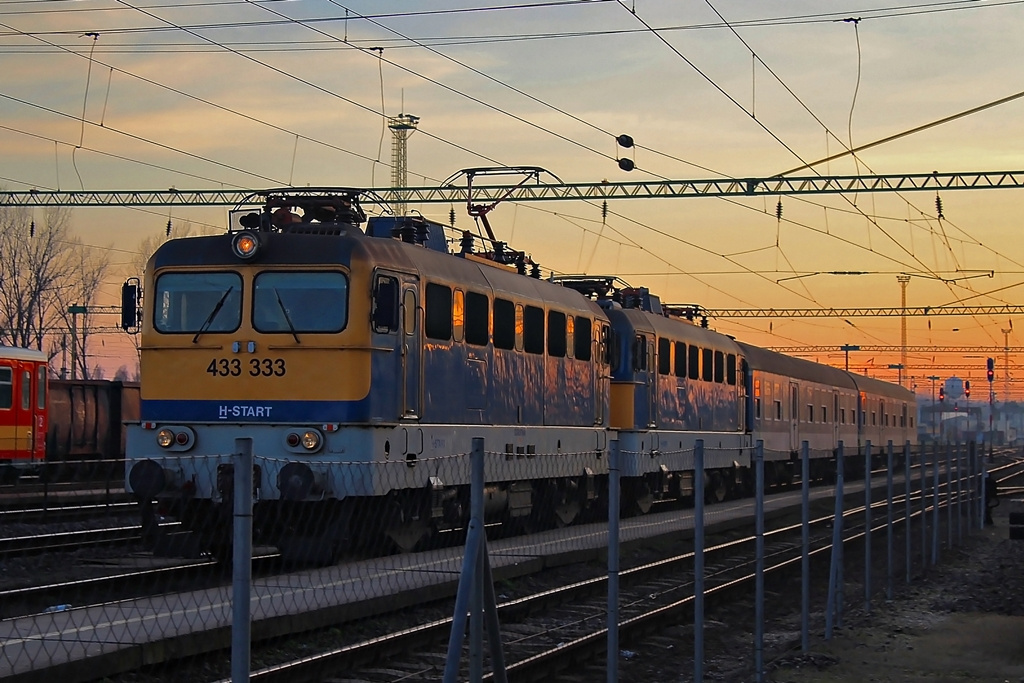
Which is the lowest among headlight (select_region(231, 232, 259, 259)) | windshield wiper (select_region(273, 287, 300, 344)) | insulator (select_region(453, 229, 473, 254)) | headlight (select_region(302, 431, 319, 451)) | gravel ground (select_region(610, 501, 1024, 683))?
gravel ground (select_region(610, 501, 1024, 683))

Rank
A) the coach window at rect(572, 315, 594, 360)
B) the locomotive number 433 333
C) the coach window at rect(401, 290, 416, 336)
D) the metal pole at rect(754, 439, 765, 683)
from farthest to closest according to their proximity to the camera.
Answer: the coach window at rect(572, 315, 594, 360)
the coach window at rect(401, 290, 416, 336)
the locomotive number 433 333
the metal pole at rect(754, 439, 765, 683)

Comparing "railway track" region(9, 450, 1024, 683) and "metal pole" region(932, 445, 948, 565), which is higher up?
"metal pole" region(932, 445, 948, 565)

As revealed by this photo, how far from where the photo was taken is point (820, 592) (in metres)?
18.3

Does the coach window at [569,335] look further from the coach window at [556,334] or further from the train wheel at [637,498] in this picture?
the train wheel at [637,498]

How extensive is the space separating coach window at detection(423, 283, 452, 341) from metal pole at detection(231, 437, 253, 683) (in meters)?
11.2

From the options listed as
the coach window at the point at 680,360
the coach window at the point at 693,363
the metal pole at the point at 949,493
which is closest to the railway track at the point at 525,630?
the metal pole at the point at 949,493

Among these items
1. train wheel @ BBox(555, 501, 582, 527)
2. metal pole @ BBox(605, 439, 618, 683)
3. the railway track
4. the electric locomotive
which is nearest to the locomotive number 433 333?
the electric locomotive

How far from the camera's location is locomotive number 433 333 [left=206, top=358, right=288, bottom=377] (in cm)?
1548

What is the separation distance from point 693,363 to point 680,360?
1209 mm

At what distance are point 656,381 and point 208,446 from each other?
12.7 metres

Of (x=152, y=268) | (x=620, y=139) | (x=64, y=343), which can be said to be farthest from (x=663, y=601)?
(x=64, y=343)

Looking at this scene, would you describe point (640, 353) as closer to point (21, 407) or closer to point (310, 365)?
point (310, 365)

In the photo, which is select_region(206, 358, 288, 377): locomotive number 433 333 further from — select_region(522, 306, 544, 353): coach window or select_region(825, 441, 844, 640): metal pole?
select_region(825, 441, 844, 640): metal pole

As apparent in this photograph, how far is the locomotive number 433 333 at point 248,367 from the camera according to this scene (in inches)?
610
